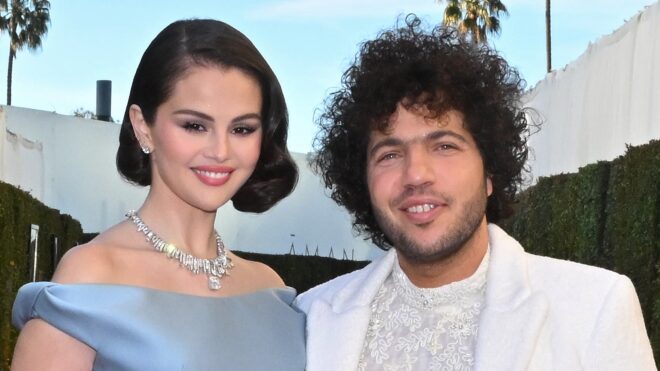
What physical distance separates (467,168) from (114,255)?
1247mm

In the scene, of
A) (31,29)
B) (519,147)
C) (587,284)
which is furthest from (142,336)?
(31,29)

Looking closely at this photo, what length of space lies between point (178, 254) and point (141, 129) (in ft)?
1.48

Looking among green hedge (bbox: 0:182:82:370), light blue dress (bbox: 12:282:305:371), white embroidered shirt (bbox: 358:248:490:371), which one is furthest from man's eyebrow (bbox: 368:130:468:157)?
green hedge (bbox: 0:182:82:370)

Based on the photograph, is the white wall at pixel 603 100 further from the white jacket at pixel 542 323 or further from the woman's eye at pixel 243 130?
the woman's eye at pixel 243 130

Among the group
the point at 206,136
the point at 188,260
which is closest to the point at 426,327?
the point at 188,260

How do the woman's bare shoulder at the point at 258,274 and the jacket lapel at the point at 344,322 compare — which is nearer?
the jacket lapel at the point at 344,322

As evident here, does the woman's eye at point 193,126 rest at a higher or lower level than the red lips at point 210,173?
higher

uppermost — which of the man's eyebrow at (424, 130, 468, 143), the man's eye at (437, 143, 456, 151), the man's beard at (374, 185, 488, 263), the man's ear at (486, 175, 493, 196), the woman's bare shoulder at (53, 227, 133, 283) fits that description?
the man's eyebrow at (424, 130, 468, 143)

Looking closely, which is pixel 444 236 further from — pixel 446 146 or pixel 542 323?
pixel 542 323

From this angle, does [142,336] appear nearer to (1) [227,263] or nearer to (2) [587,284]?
(1) [227,263]

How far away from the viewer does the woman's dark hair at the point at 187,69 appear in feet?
11.2

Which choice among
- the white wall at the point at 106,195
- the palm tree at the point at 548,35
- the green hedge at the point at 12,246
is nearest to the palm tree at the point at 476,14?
the palm tree at the point at 548,35

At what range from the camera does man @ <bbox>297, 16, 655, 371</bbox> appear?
314 centimetres

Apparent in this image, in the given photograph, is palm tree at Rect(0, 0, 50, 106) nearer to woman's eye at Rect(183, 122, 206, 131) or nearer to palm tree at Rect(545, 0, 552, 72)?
palm tree at Rect(545, 0, 552, 72)
